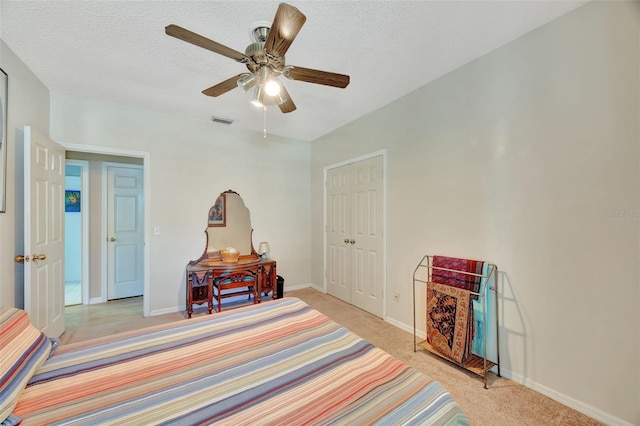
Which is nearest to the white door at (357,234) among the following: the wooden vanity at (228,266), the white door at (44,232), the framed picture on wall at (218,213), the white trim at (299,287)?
the white trim at (299,287)

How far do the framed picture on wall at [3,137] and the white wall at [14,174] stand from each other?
0.06 m

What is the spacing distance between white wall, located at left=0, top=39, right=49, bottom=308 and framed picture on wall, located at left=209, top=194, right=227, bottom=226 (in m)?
1.79

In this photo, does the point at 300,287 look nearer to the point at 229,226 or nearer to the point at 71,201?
the point at 229,226

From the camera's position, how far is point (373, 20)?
1.79m

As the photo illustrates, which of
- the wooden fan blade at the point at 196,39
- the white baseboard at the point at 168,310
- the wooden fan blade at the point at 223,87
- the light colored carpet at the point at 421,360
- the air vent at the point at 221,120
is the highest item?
the air vent at the point at 221,120

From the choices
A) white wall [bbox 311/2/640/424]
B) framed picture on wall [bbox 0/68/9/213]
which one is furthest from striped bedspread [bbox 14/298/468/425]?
framed picture on wall [bbox 0/68/9/213]

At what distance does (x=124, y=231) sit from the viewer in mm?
4090

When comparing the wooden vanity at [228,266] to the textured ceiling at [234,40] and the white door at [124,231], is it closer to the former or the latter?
the white door at [124,231]

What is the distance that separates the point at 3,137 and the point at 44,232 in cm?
87

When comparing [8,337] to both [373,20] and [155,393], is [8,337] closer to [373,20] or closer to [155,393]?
[155,393]

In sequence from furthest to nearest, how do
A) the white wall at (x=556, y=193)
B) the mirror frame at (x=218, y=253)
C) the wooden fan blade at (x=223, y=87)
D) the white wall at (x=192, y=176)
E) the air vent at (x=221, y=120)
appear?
the mirror frame at (x=218, y=253) < the air vent at (x=221, y=120) < the white wall at (x=192, y=176) < the wooden fan blade at (x=223, y=87) < the white wall at (x=556, y=193)

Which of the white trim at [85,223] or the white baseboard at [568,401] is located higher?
the white trim at [85,223]

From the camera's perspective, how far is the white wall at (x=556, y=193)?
1550 mm

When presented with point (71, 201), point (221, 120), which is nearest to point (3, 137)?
point (221, 120)
